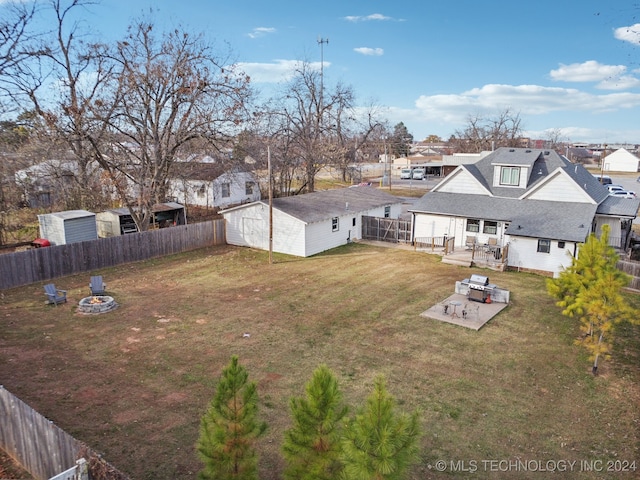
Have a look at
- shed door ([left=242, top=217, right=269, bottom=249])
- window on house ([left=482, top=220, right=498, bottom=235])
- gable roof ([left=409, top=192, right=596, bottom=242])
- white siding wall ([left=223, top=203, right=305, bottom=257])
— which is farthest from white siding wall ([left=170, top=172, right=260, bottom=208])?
window on house ([left=482, top=220, right=498, bottom=235])

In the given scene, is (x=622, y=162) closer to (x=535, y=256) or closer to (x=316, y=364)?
(x=535, y=256)

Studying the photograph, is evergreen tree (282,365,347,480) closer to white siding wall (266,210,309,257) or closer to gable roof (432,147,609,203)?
white siding wall (266,210,309,257)

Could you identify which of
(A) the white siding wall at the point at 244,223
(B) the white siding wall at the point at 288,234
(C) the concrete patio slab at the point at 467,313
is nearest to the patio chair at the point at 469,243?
(C) the concrete patio slab at the point at 467,313

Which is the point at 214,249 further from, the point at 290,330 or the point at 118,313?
the point at 290,330

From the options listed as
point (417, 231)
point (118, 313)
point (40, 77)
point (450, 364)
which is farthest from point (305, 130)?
point (450, 364)

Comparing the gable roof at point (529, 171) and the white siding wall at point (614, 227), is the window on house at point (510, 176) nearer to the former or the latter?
the gable roof at point (529, 171)

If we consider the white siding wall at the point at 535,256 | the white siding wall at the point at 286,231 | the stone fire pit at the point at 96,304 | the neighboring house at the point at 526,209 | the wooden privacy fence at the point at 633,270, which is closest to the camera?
the stone fire pit at the point at 96,304

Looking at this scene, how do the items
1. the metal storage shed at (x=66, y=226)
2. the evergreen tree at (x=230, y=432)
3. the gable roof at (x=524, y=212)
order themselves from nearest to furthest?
the evergreen tree at (x=230, y=432), the gable roof at (x=524, y=212), the metal storage shed at (x=66, y=226)
